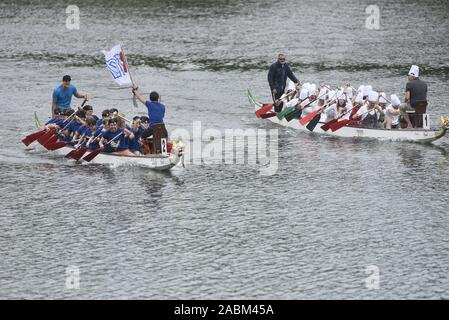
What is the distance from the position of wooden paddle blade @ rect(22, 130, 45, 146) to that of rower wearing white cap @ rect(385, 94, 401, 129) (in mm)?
13578

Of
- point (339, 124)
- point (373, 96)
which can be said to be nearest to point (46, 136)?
point (339, 124)

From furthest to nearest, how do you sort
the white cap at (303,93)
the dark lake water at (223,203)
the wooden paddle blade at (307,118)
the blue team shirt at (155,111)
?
the white cap at (303,93), the wooden paddle blade at (307,118), the blue team shirt at (155,111), the dark lake water at (223,203)

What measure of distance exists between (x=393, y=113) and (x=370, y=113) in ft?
3.14

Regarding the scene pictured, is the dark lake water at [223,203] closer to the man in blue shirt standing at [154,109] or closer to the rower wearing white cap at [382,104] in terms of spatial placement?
the rower wearing white cap at [382,104]

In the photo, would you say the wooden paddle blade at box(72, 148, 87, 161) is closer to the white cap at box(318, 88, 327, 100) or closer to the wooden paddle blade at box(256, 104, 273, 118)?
the wooden paddle blade at box(256, 104, 273, 118)

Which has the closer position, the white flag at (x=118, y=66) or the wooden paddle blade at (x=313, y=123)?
the white flag at (x=118, y=66)

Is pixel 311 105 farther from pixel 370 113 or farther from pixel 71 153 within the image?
pixel 71 153

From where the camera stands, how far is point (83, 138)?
126 ft

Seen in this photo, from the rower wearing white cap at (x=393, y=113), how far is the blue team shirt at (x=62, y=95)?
12406mm

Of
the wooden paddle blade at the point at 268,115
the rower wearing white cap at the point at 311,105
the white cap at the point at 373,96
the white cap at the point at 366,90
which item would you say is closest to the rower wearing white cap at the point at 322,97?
the rower wearing white cap at the point at 311,105

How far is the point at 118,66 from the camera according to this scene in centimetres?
3662

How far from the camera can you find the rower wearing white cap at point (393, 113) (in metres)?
41.2

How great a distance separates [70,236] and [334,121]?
589 inches
